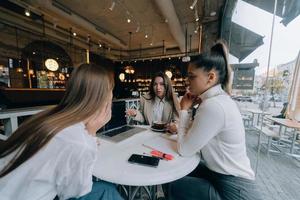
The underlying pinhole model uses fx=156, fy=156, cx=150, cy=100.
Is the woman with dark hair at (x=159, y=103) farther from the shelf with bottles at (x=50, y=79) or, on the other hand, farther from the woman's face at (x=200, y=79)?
the shelf with bottles at (x=50, y=79)

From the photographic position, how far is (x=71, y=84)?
83 cm

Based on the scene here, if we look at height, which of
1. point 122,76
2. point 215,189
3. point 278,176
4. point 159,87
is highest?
point 122,76

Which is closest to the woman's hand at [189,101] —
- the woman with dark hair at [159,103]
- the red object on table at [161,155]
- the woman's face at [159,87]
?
the red object on table at [161,155]

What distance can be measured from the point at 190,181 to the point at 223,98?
633mm

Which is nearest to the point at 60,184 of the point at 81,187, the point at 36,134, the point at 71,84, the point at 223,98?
the point at 81,187

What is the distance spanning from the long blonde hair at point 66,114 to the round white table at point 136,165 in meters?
0.33

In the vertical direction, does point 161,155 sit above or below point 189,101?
below

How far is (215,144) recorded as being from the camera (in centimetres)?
103

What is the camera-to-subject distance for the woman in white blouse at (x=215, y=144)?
0.99 meters

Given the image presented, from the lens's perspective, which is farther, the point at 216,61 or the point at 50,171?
the point at 216,61

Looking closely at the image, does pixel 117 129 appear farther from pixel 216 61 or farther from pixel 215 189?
pixel 216 61

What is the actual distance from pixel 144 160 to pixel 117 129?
720 millimetres

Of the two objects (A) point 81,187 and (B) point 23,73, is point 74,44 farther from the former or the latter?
(A) point 81,187

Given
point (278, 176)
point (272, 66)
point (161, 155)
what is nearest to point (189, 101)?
point (161, 155)
